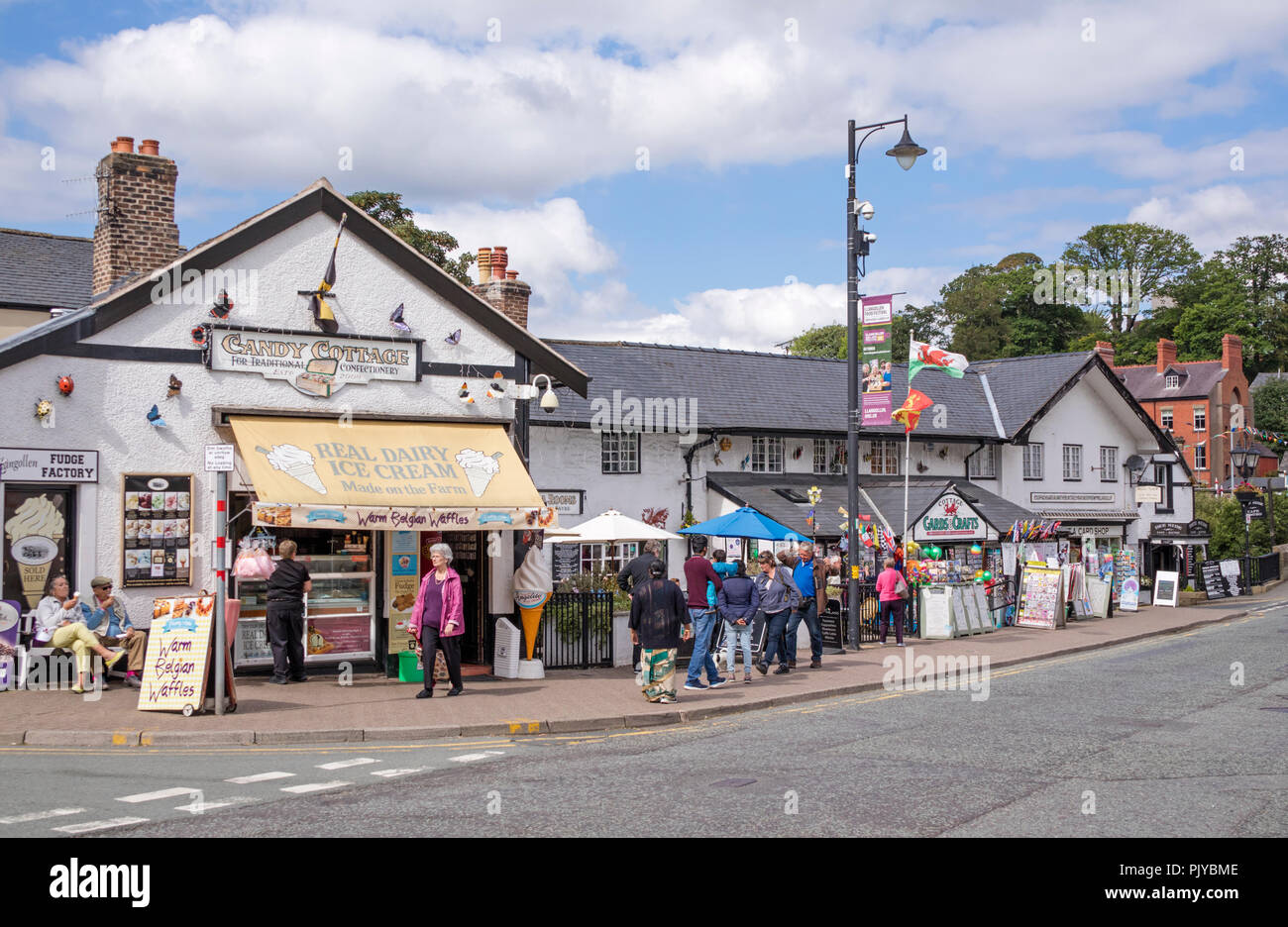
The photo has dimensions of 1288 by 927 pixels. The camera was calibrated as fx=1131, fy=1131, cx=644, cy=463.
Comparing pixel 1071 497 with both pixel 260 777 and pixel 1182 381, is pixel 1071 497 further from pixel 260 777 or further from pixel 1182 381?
pixel 1182 381

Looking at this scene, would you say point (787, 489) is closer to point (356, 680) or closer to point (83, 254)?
point (356, 680)

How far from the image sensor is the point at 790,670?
1684 centimetres

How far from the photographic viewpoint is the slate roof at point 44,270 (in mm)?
25422

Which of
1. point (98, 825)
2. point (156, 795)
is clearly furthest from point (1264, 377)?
point (98, 825)

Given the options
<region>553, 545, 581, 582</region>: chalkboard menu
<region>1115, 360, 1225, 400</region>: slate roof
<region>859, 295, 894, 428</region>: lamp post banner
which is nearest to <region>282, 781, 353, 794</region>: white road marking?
<region>859, 295, 894, 428</region>: lamp post banner

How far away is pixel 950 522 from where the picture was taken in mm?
25703

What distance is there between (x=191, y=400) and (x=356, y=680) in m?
4.19

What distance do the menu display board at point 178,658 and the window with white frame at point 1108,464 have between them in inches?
1257

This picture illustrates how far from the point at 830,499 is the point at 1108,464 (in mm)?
13966

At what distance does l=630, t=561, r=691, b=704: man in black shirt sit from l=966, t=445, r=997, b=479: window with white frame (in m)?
21.7

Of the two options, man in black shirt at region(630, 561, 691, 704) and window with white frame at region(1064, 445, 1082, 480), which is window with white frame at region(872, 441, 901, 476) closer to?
window with white frame at region(1064, 445, 1082, 480)

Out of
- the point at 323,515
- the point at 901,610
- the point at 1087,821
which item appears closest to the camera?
the point at 1087,821
